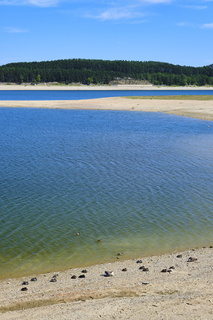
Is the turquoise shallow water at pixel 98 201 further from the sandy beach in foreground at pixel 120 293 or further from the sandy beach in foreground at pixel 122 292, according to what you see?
the sandy beach in foreground at pixel 120 293

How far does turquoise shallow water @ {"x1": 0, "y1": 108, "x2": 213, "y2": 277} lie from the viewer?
1339 centimetres

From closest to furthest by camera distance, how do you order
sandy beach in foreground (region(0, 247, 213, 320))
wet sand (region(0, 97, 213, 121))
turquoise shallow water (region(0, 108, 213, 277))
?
sandy beach in foreground (region(0, 247, 213, 320)), turquoise shallow water (region(0, 108, 213, 277)), wet sand (region(0, 97, 213, 121))

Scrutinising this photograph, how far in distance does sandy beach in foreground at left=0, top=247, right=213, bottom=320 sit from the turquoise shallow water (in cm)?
116

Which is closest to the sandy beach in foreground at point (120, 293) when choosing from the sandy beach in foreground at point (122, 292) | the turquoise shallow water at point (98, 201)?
the sandy beach in foreground at point (122, 292)

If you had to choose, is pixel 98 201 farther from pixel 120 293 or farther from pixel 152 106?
pixel 152 106

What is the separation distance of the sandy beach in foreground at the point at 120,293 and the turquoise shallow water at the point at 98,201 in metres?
1.16

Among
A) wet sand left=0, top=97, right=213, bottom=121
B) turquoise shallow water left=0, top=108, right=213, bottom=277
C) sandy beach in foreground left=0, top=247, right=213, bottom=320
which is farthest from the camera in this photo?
wet sand left=0, top=97, right=213, bottom=121

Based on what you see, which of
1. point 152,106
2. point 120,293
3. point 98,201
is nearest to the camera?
point 120,293

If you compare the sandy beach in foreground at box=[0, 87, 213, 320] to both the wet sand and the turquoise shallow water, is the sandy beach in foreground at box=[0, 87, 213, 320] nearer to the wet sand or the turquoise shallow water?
the turquoise shallow water

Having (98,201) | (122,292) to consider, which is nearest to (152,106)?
(98,201)

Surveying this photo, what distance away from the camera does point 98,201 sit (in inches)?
705

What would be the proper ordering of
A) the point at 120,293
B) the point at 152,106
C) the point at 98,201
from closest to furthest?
the point at 120,293 → the point at 98,201 → the point at 152,106

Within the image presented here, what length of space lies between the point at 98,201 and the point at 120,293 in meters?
8.45

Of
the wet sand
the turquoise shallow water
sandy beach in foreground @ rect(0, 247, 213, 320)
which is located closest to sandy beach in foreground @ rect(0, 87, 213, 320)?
sandy beach in foreground @ rect(0, 247, 213, 320)
